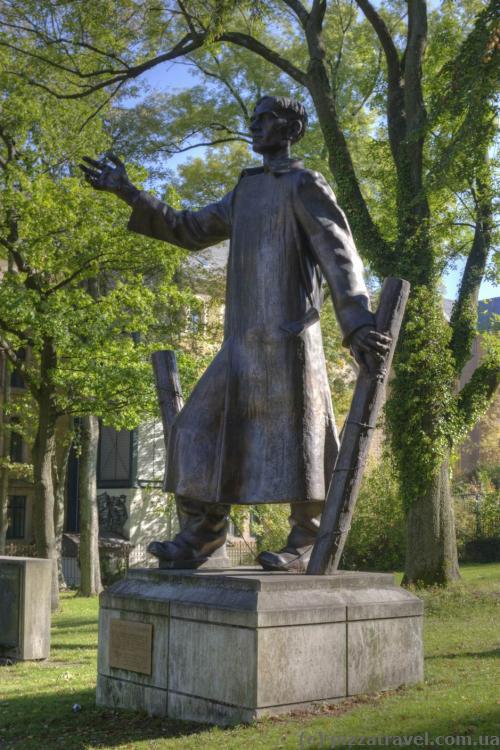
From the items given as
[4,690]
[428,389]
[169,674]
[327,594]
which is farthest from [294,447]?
[428,389]

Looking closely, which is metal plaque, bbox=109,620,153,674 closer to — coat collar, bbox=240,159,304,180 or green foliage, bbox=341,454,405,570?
coat collar, bbox=240,159,304,180

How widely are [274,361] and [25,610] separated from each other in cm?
701

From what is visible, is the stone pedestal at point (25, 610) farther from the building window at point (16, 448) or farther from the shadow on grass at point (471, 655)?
the building window at point (16, 448)

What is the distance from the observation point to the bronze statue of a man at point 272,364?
5652 millimetres

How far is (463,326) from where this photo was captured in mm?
19219

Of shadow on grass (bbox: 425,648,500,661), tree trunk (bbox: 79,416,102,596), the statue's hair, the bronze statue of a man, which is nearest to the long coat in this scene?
the bronze statue of a man

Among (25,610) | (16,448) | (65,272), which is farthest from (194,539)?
(16,448)

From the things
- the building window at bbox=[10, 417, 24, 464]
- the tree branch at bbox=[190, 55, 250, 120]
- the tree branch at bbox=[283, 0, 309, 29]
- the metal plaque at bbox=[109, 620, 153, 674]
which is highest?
the tree branch at bbox=[190, 55, 250, 120]

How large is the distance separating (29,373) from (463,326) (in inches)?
346

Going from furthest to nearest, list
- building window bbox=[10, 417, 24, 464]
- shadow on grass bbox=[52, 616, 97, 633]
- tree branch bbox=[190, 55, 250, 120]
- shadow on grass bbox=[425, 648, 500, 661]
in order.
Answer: building window bbox=[10, 417, 24, 464] < tree branch bbox=[190, 55, 250, 120] < shadow on grass bbox=[52, 616, 97, 633] < shadow on grass bbox=[425, 648, 500, 661]

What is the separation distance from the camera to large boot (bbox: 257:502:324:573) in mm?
5695

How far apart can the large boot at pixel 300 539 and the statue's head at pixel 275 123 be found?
226 cm

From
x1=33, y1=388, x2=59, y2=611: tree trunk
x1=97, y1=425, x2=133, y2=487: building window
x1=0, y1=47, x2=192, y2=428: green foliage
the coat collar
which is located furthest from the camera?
x1=97, y1=425, x2=133, y2=487: building window

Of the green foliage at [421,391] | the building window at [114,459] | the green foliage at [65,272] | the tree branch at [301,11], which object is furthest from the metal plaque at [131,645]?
the building window at [114,459]
